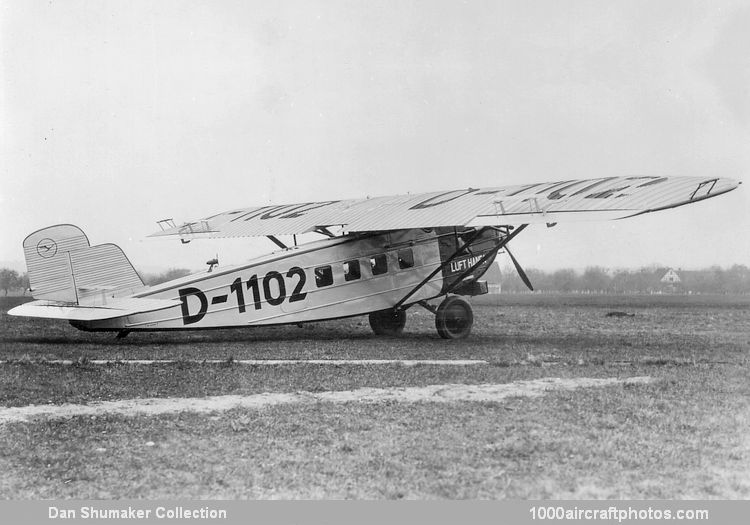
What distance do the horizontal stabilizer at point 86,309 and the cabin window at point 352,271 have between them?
373 centimetres

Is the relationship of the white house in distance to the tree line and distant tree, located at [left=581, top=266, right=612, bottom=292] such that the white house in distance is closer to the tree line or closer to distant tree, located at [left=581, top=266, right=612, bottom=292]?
the tree line

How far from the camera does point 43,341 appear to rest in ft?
44.0

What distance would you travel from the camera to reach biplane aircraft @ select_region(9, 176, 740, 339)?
465 inches

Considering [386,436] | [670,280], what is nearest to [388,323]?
[386,436]

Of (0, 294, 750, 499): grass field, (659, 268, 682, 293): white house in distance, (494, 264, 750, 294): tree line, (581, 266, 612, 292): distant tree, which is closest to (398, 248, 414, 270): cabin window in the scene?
(0, 294, 750, 499): grass field

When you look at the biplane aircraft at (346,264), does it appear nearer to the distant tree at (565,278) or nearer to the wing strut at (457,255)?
the wing strut at (457,255)

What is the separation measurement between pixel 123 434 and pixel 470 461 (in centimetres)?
302

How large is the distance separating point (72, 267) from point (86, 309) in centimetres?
78

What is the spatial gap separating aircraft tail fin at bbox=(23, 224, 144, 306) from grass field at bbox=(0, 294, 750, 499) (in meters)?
1.71

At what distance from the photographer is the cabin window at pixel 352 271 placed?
1420 cm

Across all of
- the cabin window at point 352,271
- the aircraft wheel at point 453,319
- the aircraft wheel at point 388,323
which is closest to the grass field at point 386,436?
the aircraft wheel at point 453,319

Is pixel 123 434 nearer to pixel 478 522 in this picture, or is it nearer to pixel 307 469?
pixel 307 469

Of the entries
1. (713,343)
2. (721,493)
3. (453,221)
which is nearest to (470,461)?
(721,493)

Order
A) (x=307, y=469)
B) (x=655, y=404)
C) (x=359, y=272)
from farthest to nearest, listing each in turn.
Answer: (x=359, y=272) < (x=655, y=404) < (x=307, y=469)
